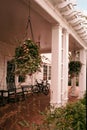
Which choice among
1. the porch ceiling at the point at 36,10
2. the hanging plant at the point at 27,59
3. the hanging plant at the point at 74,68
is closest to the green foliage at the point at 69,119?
the hanging plant at the point at 27,59

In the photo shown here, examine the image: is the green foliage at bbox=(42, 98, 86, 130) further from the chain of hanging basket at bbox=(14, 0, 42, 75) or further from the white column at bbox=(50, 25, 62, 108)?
the white column at bbox=(50, 25, 62, 108)

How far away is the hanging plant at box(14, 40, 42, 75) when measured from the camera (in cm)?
357

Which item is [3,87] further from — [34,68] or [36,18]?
[34,68]

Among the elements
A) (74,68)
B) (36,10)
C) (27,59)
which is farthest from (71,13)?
(74,68)

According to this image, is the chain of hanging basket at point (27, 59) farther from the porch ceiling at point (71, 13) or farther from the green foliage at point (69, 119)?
the porch ceiling at point (71, 13)

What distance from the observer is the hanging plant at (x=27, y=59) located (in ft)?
11.7

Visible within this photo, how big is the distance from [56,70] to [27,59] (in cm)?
186

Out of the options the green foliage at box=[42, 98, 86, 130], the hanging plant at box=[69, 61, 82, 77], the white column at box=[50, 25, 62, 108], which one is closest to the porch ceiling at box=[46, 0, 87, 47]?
the white column at box=[50, 25, 62, 108]

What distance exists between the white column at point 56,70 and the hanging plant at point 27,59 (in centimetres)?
163

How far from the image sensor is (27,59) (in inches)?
143

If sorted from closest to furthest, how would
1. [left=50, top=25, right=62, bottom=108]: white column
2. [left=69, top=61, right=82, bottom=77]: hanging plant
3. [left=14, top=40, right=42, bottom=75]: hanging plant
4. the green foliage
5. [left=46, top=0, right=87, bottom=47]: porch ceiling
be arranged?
1. the green foliage
2. [left=14, top=40, right=42, bottom=75]: hanging plant
3. [left=46, top=0, right=87, bottom=47]: porch ceiling
4. [left=50, top=25, right=62, bottom=108]: white column
5. [left=69, top=61, right=82, bottom=77]: hanging plant

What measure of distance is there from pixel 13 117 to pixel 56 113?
323cm

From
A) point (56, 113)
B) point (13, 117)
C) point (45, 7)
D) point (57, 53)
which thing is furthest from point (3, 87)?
point (56, 113)

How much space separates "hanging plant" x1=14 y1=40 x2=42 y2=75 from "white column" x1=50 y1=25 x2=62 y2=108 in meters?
1.63
